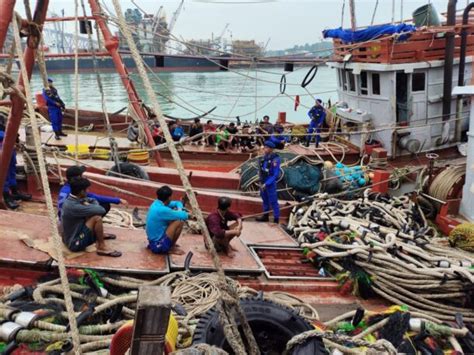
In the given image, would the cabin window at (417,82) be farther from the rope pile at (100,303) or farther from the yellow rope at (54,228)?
the yellow rope at (54,228)

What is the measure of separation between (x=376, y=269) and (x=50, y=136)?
9403mm

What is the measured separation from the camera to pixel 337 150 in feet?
37.1

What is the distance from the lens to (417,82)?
35.4 ft

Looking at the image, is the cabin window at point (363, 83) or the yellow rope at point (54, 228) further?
the cabin window at point (363, 83)

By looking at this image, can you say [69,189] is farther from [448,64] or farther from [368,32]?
Answer: [448,64]

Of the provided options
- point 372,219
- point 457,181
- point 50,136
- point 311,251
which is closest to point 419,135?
point 457,181

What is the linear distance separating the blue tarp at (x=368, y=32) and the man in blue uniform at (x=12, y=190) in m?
8.53

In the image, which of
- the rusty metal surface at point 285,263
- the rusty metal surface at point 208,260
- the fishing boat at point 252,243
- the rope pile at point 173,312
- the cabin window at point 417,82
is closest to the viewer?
the rope pile at point 173,312

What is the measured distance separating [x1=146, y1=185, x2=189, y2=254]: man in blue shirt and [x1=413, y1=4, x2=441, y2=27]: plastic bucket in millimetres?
9707

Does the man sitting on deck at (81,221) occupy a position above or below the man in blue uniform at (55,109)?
below

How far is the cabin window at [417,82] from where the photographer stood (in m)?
10.7

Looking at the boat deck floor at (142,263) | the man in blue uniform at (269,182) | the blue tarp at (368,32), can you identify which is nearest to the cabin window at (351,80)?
the blue tarp at (368,32)

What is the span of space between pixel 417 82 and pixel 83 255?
30.5 feet

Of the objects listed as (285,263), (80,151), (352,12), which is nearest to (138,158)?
(80,151)
